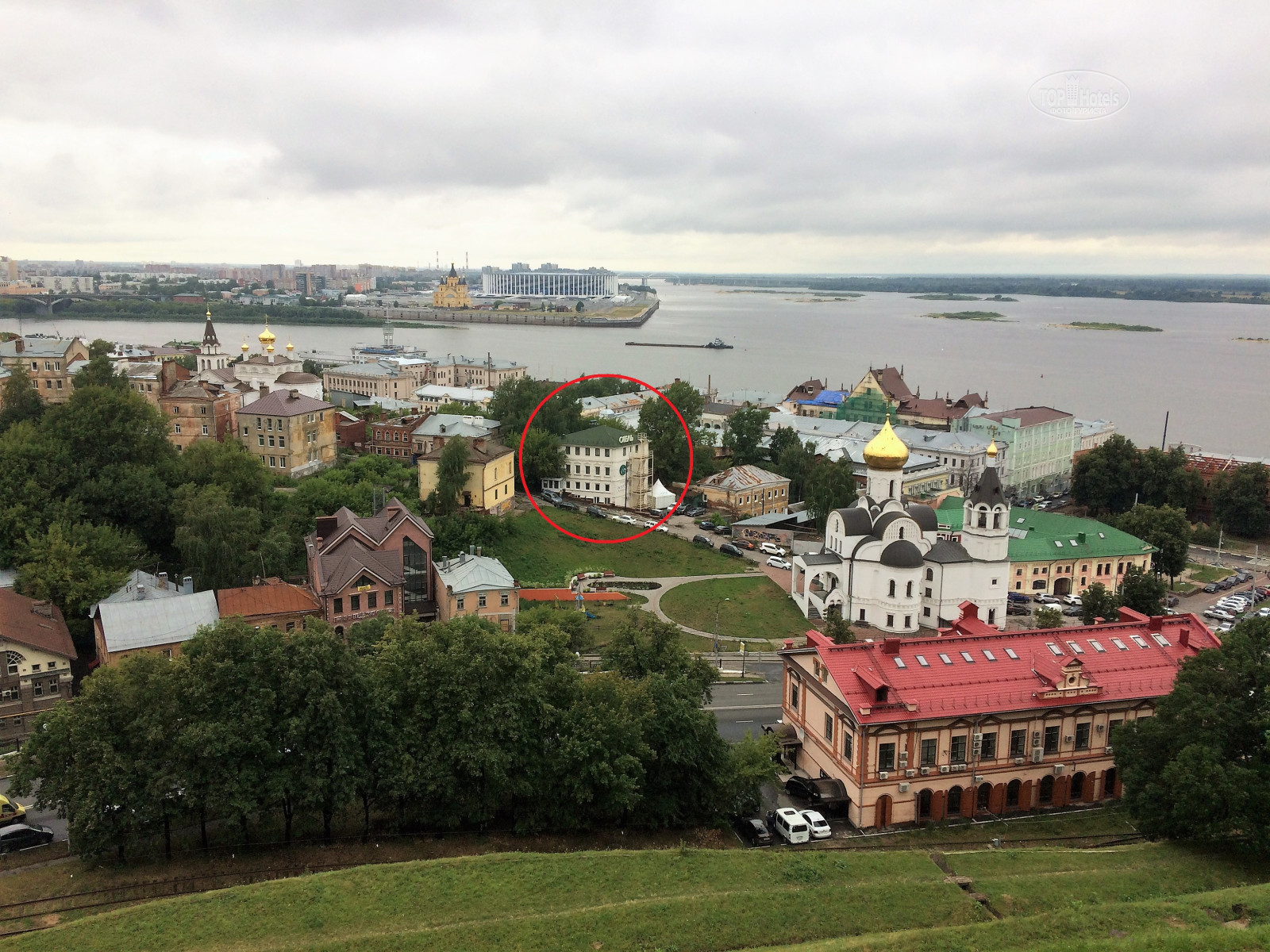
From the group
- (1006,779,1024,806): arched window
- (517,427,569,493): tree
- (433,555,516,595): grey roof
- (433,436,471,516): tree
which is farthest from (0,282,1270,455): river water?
(1006,779,1024,806): arched window

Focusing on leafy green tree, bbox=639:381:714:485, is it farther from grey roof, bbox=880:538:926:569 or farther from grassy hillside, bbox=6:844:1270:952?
grassy hillside, bbox=6:844:1270:952

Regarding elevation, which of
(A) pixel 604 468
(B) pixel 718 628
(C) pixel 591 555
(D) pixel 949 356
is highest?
(D) pixel 949 356

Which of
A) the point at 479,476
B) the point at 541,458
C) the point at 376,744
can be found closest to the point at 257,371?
the point at 541,458

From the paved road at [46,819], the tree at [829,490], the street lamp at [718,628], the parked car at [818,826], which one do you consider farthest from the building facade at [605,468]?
the paved road at [46,819]

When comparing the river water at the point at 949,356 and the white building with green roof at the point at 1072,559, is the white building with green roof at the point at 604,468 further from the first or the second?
the river water at the point at 949,356

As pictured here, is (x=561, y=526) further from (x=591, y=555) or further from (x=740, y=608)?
(x=740, y=608)

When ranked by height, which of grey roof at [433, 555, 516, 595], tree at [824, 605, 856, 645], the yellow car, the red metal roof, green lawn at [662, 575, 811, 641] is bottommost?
green lawn at [662, 575, 811, 641]

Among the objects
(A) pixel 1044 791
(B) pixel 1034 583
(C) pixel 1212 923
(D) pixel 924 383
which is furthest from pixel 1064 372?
(C) pixel 1212 923
